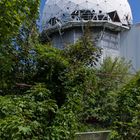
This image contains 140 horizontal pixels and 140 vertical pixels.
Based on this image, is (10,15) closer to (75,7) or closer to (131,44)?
(75,7)

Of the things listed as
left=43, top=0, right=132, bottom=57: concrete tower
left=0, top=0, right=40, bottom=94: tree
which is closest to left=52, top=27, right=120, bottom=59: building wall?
left=43, top=0, right=132, bottom=57: concrete tower

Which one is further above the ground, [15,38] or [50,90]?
[15,38]

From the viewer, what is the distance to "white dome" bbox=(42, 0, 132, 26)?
3725 centimetres

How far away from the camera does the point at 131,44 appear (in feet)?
140

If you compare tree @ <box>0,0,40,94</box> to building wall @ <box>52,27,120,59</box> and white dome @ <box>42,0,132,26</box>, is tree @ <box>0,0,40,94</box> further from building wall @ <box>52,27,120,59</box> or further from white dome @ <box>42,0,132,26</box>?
→ building wall @ <box>52,27,120,59</box>

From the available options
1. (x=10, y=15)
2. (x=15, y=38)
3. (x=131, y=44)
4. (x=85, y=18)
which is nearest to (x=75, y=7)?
(x=85, y=18)

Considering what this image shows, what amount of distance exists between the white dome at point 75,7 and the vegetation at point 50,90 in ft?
88.4

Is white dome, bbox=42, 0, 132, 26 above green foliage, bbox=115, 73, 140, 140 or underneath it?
above

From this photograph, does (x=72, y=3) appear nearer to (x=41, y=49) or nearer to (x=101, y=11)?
(x=101, y=11)

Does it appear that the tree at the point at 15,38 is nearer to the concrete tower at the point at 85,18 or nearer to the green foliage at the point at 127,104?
the green foliage at the point at 127,104

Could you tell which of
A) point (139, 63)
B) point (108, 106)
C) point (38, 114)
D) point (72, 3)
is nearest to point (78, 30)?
point (72, 3)

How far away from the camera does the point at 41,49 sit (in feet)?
29.7

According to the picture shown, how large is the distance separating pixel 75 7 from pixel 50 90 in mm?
29426

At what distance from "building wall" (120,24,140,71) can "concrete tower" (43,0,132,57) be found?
1.52 metres
